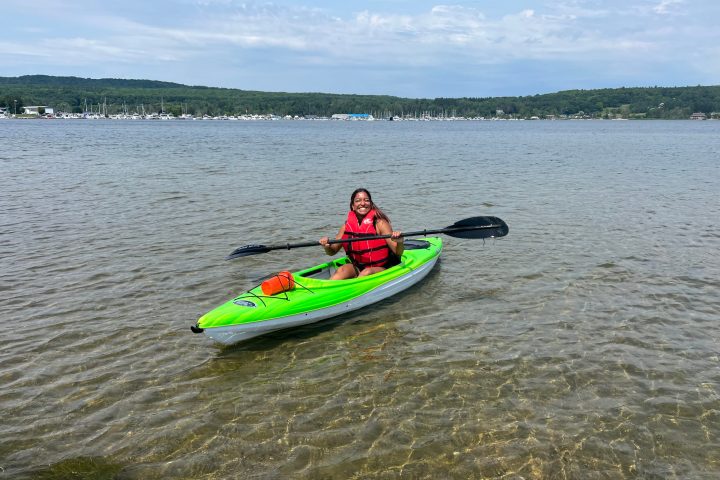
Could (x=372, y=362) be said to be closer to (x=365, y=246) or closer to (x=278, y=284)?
(x=278, y=284)

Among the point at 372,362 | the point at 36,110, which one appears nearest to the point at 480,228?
the point at 372,362

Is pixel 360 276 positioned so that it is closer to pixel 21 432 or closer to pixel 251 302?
pixel 251 302

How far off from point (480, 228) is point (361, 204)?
2.94 m

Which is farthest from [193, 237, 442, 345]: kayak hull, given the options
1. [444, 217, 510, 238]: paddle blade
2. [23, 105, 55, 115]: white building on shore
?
[23, 105, 55, 115]: white building on shore

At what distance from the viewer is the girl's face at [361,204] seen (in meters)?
9.09

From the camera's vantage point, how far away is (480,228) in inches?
420

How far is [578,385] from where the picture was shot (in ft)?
21.6

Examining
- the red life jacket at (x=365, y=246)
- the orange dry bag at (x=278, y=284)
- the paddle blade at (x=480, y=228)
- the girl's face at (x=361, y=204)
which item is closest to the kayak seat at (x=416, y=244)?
the paddle blade at (x=480, y=228)

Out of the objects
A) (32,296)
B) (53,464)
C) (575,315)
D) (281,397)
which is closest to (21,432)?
(53,464)

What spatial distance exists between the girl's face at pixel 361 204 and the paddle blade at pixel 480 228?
217 centimetres

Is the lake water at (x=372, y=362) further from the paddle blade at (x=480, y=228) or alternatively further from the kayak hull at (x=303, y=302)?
the paddle blade at (x=480, y=228)

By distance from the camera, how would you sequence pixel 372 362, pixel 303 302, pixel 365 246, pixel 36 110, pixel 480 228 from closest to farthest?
pixel 372 362 < pixel 303 302 < pixel 365 246 < pixel 480 228 < pixel 36 110

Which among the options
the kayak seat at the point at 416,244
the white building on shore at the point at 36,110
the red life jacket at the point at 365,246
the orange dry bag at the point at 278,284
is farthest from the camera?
the white building on shore at the point at 36,110

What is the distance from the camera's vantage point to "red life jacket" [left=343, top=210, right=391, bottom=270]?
9.20 meters
